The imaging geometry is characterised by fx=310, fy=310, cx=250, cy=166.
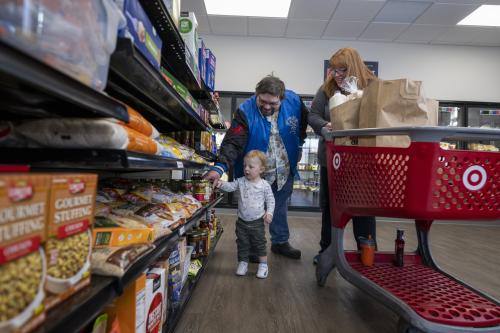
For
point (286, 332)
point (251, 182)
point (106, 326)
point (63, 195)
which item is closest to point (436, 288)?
point (286, 332)

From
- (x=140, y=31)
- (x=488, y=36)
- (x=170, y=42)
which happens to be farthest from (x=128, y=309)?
(x=488, y=36)

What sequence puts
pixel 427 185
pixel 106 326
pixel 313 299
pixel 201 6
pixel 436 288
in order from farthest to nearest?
pixel 201 6, pixel 313 299, pixel 436 288, pixel 427 185, pixel 106 326

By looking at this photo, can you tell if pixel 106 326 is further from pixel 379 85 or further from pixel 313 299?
pixel 379 85

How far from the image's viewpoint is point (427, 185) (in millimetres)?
1099

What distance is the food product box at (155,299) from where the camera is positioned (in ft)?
3.26

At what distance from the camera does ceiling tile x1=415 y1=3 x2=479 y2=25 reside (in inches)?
172

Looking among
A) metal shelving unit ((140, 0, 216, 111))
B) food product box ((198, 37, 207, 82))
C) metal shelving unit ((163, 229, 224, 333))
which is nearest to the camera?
metal shelving unit ((163, 229, 224, 333))

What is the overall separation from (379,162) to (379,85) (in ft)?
1.05

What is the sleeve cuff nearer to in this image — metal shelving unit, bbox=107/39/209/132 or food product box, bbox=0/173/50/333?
metal shelving unit, bbox=107/39/209/132

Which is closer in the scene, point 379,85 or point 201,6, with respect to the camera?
point 379,85

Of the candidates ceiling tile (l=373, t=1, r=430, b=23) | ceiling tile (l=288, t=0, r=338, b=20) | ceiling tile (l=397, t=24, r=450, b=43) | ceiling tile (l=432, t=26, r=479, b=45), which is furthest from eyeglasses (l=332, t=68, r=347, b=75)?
ceiling tile (l=432, t=26, r=479, b=45)

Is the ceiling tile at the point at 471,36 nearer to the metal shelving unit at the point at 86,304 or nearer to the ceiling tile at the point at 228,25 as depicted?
the ceiling tile at the point at 228,25

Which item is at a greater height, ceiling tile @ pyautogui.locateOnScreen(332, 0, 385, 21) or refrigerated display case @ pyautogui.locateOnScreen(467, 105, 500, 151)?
ceiling tile @ pyautogui.locateOnScreen(332, 0, 385, 21)

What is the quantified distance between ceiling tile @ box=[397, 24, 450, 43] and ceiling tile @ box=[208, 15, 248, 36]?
2.71 meters
